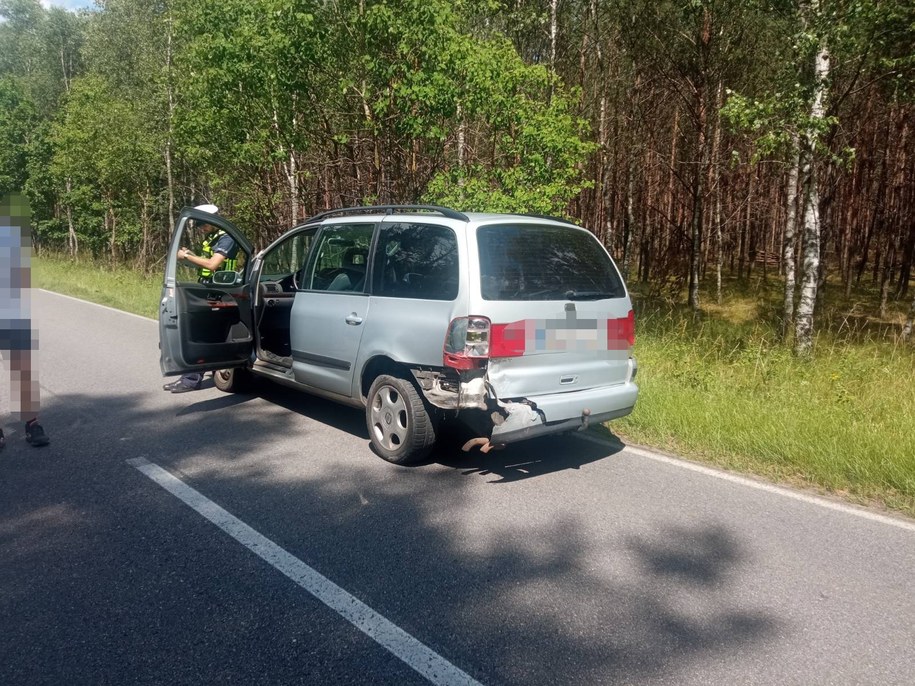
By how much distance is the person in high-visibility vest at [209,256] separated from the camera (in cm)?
720

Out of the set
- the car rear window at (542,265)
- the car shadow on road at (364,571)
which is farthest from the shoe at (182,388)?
the car rear window at (542,265)

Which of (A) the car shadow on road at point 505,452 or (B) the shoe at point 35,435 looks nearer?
(A) the car shadow on road at point 505,452

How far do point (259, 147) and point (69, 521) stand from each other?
10.6m

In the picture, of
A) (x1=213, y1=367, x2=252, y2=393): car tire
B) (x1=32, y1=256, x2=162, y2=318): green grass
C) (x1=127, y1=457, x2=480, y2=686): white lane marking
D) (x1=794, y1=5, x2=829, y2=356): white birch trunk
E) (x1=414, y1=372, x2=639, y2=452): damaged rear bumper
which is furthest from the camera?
(x1=32, y1=256, x2=162, y2=318): green grass

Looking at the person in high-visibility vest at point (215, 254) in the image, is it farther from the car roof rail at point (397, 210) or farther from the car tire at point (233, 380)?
the car roof rail at point (397, 210)

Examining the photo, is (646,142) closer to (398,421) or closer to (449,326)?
(398,421)

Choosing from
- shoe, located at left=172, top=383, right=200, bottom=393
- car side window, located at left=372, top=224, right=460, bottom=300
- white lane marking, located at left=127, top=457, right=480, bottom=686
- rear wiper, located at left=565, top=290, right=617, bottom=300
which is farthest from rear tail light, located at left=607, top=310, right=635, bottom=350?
shoe, located at left=172, top=383, right=200, bottom=393

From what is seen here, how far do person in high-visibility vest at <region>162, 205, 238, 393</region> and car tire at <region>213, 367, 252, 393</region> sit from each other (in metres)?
0.21

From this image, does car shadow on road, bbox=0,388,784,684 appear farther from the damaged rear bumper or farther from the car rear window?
the car rear window

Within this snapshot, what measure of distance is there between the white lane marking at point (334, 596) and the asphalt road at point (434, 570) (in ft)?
A: 0.05

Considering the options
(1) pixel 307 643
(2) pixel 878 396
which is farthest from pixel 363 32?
(1) pixel 307 643

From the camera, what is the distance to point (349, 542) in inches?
160

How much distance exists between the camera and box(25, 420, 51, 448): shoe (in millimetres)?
5828

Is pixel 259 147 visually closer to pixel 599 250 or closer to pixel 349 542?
pixel 599 250
